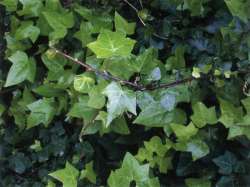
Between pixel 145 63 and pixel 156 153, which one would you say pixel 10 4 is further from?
pixel 156 153

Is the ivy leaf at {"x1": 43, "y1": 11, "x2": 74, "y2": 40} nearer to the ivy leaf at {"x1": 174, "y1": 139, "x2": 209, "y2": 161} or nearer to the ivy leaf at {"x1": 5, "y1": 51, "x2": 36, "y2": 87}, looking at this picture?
the ivy leaf at {"x1": 5, "y1": 51, "x2": 36, "y2": 87}

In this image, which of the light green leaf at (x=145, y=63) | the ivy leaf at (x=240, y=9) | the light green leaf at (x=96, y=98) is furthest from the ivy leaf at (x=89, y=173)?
the ivy leaf at (x=240, y=9)

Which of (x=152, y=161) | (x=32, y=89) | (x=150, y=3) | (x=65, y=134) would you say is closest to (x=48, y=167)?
(x=65, y=134)

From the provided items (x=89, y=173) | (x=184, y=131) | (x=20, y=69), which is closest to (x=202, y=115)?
(x=184, y=131)

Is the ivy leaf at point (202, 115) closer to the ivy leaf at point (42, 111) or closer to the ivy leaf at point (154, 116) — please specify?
the ivy leaf at point (154, 116)

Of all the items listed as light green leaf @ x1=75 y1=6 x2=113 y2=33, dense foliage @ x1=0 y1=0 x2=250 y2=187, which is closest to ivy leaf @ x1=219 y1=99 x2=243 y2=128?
dense foliage @ x1=0 y1=0 x2=250 y2=187

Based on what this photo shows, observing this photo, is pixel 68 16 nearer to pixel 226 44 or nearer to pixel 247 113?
pixel 226 44
